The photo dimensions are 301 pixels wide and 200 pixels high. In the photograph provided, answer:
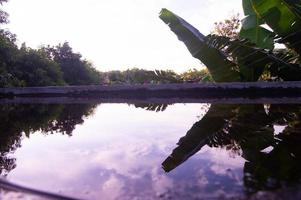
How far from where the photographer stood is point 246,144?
7.07ft

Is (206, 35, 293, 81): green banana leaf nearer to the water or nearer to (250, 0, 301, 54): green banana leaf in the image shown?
(250, 0, 301, 54): green banana leaf

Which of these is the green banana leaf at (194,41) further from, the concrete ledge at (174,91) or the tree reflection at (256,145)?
the tree reflection at (256,145)

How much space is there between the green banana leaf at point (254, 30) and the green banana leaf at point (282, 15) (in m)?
0.11

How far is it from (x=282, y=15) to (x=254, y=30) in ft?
1.60

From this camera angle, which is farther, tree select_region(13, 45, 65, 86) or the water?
tree select_region(13, 45, 65, 86)

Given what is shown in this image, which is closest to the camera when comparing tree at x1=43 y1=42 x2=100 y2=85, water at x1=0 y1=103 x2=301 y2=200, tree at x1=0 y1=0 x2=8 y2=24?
water at x1=0 y1=103 x2=301 y2=200

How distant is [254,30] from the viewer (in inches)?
227

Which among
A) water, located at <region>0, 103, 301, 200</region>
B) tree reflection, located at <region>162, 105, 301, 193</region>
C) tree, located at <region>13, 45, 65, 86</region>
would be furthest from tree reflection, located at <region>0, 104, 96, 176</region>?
tree, located at <region>13, 45, 65, 86</region>

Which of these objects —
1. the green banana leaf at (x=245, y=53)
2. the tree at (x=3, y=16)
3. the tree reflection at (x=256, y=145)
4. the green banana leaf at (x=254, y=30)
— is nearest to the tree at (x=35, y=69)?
the tree at (x=3, y=16)

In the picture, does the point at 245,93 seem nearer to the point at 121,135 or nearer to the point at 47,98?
the point at 121,135

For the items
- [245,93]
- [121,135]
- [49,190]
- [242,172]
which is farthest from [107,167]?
[245,93]

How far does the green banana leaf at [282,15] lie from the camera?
5.50 metres

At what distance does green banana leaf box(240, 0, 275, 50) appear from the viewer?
568 cm

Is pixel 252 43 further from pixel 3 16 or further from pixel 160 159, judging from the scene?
pixel 3 16
